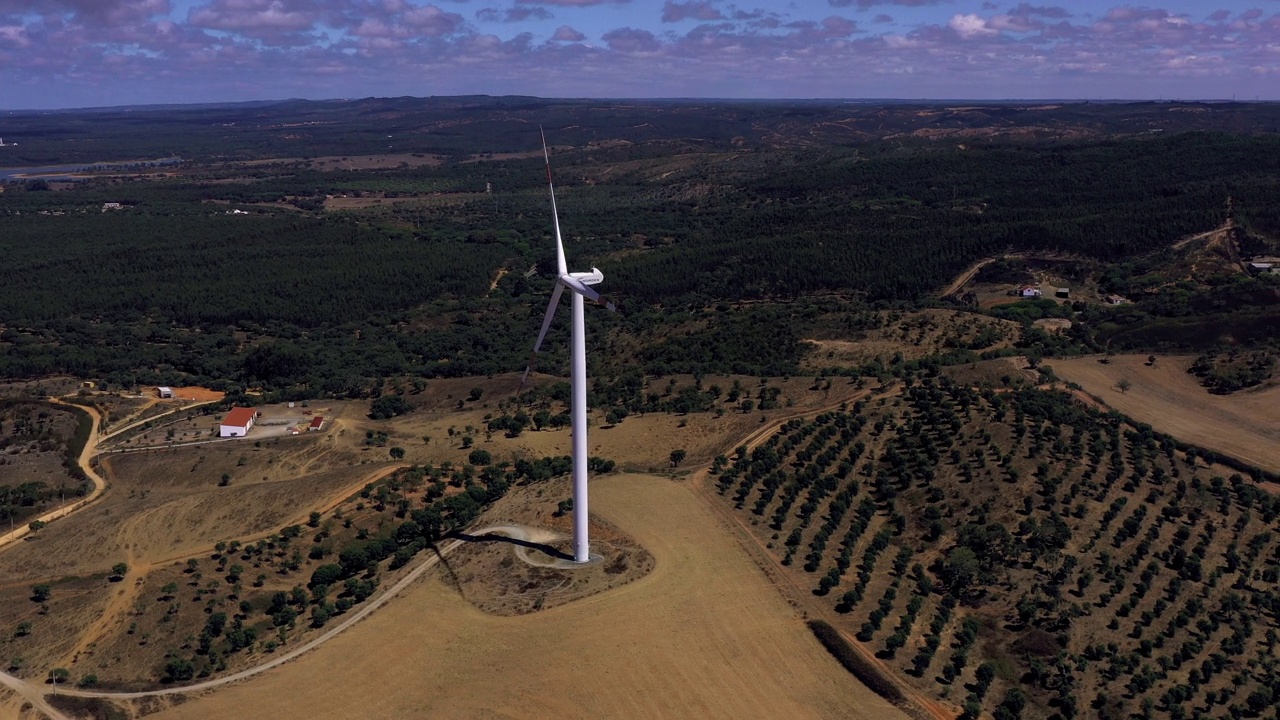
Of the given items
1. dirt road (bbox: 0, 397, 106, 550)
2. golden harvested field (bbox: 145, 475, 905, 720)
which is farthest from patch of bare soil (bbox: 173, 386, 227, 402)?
golden harvested field (bbox: 145, 475, 905, 720)

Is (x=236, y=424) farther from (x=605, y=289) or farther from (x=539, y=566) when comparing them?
(x=605, y=289)

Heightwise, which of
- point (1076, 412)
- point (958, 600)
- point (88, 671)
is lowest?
point (88, 671)

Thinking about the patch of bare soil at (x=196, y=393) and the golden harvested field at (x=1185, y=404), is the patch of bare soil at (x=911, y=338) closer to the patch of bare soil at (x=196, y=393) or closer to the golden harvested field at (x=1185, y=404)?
the golden harvested field at (x=1185, y=404)

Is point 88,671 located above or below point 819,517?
below

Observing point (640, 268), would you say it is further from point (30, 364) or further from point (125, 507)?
point (125, 507)

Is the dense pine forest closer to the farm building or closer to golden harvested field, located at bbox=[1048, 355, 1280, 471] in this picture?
golden harvested field, located at bbox=[1048, 355, 1280, 471]

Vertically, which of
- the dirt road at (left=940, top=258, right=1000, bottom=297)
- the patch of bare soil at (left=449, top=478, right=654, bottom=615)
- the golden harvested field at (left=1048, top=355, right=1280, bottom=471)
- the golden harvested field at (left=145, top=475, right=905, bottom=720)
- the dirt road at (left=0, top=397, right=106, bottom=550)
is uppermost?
the dirt road at (left=940, top=258, right=1000, bottom=297)

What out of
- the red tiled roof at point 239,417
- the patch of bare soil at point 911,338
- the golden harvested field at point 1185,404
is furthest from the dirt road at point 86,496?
the golden harvested field at point 1185,404

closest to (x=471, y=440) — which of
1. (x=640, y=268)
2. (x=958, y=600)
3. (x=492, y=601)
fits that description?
(x=492, y=601)

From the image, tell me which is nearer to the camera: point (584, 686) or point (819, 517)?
point (584, 686)
